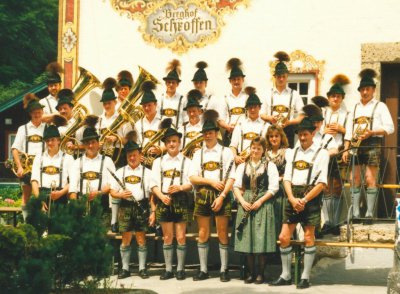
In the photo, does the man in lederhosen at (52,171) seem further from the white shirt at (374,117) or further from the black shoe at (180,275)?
the white shirt at (374,117)

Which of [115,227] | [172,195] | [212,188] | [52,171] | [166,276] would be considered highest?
[52,171]

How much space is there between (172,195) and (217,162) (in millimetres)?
764

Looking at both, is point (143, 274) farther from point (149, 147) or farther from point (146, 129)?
point (146, 129)

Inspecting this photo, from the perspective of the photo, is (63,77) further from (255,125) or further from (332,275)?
(332,275)

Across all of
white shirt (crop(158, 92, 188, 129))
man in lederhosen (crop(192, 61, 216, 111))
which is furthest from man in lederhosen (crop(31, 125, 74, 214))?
man in lederhosen (crop(192, 61, 216, 111))

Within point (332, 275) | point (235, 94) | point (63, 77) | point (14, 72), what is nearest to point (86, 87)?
point (63, 77)

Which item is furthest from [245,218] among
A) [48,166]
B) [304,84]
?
[304,84]

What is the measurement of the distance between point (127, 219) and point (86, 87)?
117 inches

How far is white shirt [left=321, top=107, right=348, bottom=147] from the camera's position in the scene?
35.6 feet

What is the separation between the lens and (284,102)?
1105 centimetres

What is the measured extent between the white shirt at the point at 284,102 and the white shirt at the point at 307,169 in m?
1.30

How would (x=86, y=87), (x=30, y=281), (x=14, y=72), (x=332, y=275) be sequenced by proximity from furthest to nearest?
1. (x=14, y=72)
2. (x=86, y=87)
3. (x=332, y=275)
4. (x=30, y=281)

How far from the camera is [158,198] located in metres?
10.5

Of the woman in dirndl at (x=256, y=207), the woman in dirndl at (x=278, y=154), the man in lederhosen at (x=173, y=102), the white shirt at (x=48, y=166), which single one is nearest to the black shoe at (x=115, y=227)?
the white shirt at (x=48, y=166)
